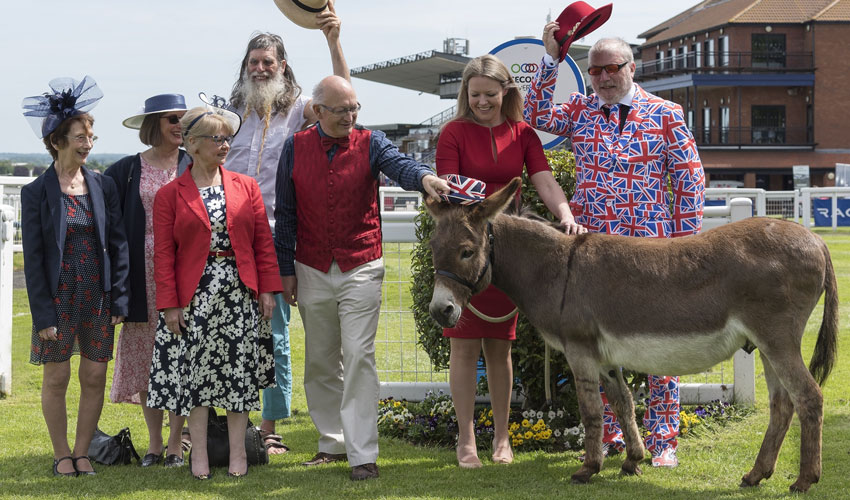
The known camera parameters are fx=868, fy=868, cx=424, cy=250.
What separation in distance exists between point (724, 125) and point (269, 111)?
163 ft

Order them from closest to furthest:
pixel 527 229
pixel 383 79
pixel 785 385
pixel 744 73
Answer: pixel 785 385 → pixel 527 229 → pixel 744 73 → pixel 383 79

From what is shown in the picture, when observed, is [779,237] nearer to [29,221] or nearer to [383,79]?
[29,221]

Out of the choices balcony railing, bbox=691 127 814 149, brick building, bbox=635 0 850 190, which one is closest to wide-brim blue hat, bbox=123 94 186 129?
brick building, bbox=635 0 850 190

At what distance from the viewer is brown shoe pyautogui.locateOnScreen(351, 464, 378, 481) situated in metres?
5.71

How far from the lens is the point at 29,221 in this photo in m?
5.70

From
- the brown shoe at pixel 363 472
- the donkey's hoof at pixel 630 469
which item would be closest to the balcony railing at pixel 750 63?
the donkey's hoof at pixel 630 469

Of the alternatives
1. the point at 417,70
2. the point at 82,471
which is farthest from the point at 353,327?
the point at 417,70

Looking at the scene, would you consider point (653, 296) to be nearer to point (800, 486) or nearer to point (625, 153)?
point (625, 153)

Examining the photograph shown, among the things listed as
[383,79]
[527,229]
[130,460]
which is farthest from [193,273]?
[383,79]

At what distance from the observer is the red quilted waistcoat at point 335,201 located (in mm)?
5684

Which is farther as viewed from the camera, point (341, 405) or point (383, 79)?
point (383, 79)

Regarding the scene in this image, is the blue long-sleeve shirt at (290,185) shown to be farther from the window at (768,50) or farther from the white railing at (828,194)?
the window at (768,50)

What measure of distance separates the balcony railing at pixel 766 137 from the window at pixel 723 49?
4019 mm

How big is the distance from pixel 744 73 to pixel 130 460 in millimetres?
49850
